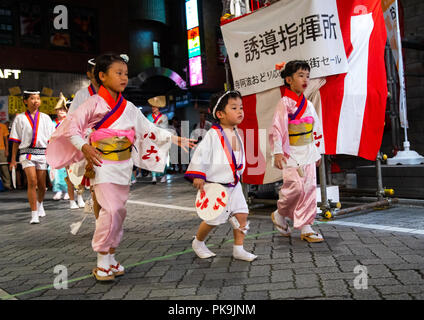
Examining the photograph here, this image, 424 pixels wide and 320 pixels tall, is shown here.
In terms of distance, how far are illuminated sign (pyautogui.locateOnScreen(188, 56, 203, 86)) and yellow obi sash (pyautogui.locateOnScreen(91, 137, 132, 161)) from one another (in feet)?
62.6

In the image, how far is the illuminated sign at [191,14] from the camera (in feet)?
72.4

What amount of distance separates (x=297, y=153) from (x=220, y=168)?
1044 millimetres

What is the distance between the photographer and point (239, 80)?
19.6 feet

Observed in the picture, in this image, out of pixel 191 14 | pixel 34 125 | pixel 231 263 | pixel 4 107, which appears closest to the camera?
pixel 231 263

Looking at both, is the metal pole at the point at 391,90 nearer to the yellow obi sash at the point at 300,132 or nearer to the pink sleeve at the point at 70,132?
the yellow obi sash at the point at 300,132

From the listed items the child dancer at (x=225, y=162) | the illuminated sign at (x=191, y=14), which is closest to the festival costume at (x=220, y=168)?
the child dancer at (x=225, y=162)

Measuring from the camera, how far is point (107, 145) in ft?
10.7

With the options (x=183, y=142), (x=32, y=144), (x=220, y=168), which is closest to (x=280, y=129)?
(x=220, y=168)

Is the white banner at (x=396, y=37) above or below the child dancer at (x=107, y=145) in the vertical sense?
above

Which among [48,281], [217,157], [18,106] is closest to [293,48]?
[217,157]

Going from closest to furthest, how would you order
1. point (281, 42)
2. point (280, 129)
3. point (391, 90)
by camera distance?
point (280, 129) < point (281, 42) < point (391, 90)

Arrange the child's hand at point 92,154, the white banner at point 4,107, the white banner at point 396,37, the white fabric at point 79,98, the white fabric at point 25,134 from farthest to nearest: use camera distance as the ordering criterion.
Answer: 1. the white banner at point 4,107
2. the white fabric at point 25,134
3. the white banner at point 396,37
4. the white fabric at point 79,98
5. the child's hand at point 92,154

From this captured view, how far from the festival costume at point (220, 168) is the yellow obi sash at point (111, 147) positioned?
59cm

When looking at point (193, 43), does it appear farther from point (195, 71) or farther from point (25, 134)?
point (25, 134)
